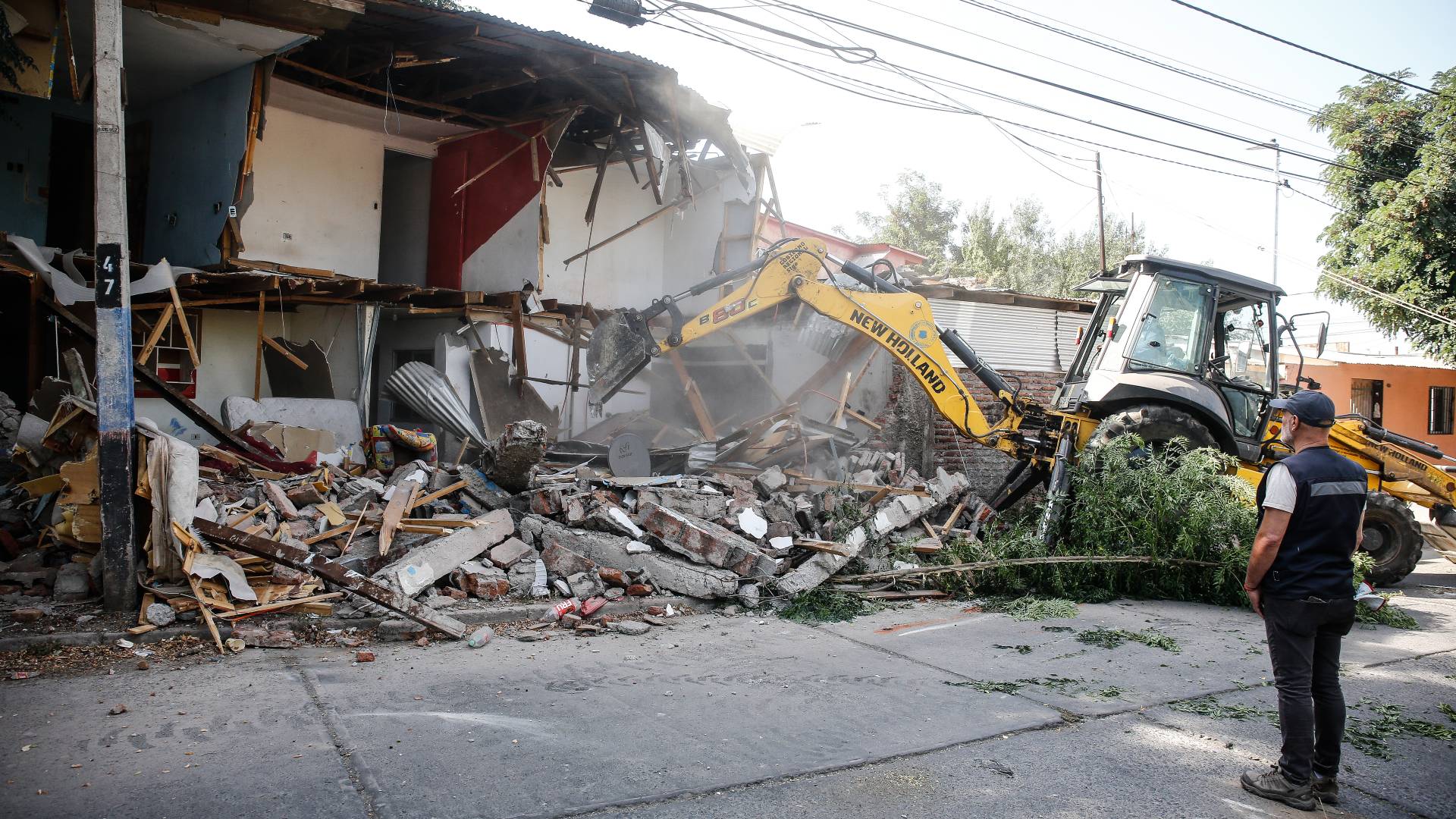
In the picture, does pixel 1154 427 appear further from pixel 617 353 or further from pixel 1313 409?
pixel 617 353

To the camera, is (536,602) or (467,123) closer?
Answer: (536,602)

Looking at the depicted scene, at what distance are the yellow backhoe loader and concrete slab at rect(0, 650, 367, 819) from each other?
4664 mm

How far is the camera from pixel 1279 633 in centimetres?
369

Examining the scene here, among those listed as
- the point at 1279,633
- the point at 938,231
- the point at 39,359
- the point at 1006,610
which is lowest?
the point at 1006,610

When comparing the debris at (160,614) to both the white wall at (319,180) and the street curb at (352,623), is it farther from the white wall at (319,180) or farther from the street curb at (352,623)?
the white wall at (319,180)

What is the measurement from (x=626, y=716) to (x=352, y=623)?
94.4 inches

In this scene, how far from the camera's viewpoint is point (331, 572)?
18.3 ft

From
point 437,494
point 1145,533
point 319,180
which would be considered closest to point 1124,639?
point 1145,533

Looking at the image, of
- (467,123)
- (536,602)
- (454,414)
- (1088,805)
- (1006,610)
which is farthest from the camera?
(467,123)

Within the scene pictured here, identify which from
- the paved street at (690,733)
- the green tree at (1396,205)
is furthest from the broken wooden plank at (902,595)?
the green tree at (1396,205)

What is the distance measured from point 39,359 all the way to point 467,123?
5.94 metres

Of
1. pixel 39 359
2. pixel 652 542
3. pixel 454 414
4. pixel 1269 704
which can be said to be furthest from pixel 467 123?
pixel 1269 704

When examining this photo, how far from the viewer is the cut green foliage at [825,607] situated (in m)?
6.67

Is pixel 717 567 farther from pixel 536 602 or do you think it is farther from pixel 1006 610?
pixel 1006 610
